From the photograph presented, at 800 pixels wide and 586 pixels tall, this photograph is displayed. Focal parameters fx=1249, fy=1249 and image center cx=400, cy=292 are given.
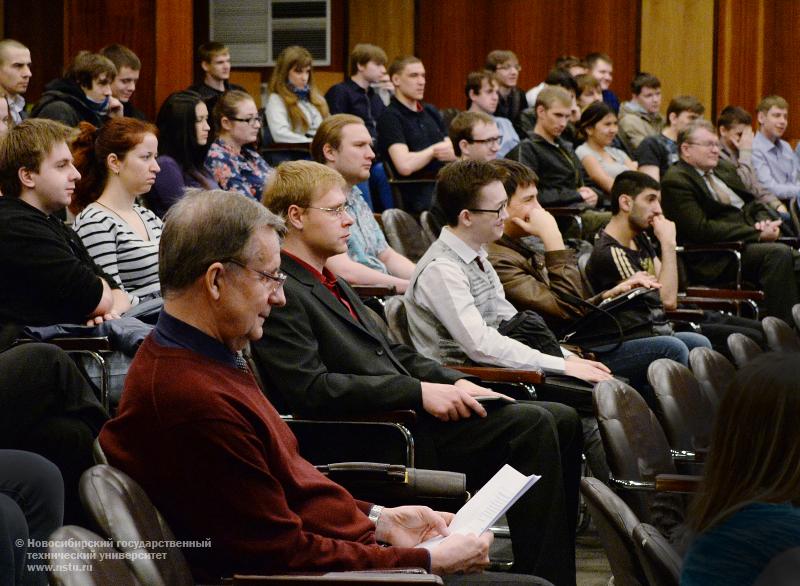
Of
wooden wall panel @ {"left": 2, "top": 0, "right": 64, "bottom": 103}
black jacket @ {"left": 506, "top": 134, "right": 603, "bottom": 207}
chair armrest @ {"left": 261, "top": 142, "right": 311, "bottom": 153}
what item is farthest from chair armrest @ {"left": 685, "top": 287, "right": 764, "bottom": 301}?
wooden wall panel @ {"left": 2, "top": 0, "right": 64, "bottom": 103}

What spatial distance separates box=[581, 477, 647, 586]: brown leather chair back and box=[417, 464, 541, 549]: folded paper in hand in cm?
19

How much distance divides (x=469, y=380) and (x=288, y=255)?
29.5 inches

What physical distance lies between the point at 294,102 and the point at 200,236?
5.11m

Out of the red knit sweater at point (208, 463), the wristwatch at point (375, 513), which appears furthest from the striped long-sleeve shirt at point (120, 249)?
the red knit sweater at point (208, 463)

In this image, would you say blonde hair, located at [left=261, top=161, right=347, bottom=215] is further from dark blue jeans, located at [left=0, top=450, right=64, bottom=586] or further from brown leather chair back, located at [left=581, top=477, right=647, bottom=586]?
brown leather chair back, located at [left=581, top=477, right=647, bottom=586]

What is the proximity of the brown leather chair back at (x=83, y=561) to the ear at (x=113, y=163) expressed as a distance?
2.67 metres

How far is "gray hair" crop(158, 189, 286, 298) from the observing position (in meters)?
2.10

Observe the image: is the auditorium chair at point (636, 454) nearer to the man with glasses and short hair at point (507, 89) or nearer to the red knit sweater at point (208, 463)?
the red knit sweater at point (208, 463)

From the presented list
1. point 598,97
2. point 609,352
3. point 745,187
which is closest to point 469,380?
point 609,352

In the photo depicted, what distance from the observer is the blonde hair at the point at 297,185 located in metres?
3.33

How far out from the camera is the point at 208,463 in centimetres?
196

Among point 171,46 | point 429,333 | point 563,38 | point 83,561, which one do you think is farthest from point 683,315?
point 563,38

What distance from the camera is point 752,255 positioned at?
6.98 m

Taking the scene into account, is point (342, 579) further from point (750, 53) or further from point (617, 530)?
point (750, 53)
